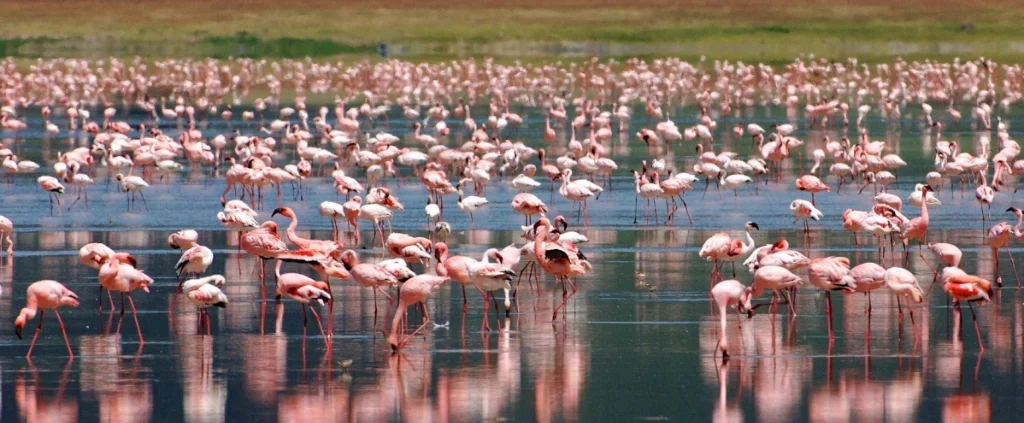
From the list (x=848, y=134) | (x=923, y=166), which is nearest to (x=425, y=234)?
(x=923, y=166)

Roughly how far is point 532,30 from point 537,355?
5696 centimetres

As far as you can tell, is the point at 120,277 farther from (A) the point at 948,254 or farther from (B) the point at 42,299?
(A) the point at 948,254

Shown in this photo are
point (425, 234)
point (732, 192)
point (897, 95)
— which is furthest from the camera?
point (897, 95)

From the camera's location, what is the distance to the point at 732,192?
22281mm

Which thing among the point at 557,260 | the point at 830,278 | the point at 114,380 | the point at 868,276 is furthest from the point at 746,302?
the point at 114,380

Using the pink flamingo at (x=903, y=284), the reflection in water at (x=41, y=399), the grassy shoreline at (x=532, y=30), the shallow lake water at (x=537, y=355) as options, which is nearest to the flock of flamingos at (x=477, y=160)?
the pink flamingo at (x=903, y=284)

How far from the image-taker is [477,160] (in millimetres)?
23953

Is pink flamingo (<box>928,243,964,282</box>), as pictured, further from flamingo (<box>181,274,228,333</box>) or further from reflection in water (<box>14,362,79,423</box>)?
reflection in water (<box>14,362,79,423</box>)

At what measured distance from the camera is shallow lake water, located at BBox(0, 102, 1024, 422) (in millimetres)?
8789

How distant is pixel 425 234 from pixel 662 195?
9.52 ft

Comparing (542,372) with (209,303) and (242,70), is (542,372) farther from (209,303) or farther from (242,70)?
(242,70)

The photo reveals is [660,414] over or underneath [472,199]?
underneath

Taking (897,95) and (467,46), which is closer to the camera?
(897,95)

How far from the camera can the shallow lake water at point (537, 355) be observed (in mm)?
8789
